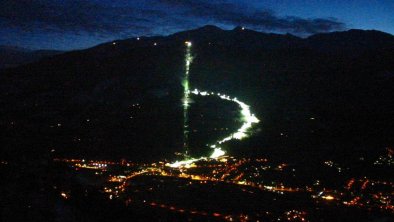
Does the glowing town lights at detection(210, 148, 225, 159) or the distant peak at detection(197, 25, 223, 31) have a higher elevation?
the distant peak at detection(197, 25, 223, 31)

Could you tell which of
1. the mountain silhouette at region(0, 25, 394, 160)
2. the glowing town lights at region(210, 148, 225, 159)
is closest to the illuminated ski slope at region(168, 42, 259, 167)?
the glowing town lights at region(210, 148, 225, 159)

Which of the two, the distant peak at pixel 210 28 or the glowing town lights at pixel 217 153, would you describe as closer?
the glowing town lights at pixel 217 153

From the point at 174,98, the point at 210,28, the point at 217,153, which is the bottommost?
the point at 217,153

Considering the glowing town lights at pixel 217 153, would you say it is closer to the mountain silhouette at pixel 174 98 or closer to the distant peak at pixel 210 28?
the mountain silhouette at pixel 174 98

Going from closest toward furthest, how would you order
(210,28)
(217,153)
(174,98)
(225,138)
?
1. (217,153)
2. (225,138)
3. (174,98)
4. (210,28)

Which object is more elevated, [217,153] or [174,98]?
[174,98]

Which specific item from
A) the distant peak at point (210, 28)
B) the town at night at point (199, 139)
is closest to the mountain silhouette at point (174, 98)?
the town at night at point (199, 139)

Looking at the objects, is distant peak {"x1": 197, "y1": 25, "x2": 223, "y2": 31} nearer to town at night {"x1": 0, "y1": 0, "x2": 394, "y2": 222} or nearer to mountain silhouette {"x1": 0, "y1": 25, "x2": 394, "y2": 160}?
mountain silhouette {"x1": 0, "y1": 25, "x2": 394, "y2": 160}

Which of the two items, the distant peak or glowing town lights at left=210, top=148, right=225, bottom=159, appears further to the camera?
the distant peak

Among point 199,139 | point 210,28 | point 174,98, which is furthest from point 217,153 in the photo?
point 210,28

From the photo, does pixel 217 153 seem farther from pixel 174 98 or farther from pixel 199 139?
pixel 174 98

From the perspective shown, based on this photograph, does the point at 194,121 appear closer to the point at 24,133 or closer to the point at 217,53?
the point at 24,133
